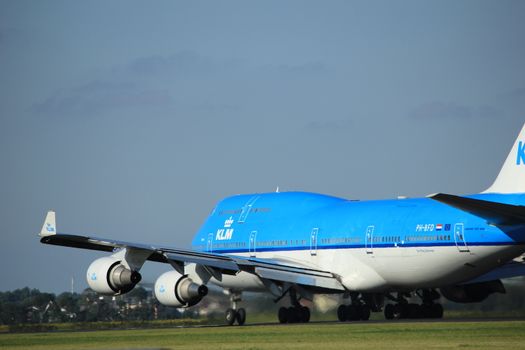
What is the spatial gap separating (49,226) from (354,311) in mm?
12921

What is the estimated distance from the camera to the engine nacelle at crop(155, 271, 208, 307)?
38969mm

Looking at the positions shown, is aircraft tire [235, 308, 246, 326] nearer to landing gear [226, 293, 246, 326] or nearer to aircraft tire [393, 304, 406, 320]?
landing gear [226, 293, 246, 326]

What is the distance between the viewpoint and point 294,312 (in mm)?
43469

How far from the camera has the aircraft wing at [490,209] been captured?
34031 millimetres

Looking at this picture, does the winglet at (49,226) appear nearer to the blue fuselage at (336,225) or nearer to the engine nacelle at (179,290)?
the engine nacelle at (179,290)

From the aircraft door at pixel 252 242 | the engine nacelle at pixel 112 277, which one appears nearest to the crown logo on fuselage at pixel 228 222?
the aircraft door at pixel 252 242

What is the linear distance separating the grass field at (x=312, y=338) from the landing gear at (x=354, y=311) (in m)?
6.83

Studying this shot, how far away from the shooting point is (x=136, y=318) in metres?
51.9

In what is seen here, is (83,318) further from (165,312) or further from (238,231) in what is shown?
(238,231)

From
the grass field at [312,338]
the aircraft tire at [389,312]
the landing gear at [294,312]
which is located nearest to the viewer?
the grass field at [312,338]

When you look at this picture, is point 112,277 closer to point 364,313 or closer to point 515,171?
point 364,313

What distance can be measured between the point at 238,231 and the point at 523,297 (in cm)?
1211

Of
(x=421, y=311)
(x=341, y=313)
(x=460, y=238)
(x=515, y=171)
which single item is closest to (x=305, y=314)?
(x=341, y=313)

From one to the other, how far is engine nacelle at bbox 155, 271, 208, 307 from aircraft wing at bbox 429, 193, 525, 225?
31.9 feet
